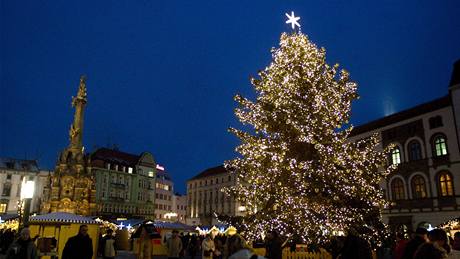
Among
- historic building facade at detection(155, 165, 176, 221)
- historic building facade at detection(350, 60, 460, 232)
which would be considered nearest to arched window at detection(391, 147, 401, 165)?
historic building facade at detection(350, 60, 460, 232)

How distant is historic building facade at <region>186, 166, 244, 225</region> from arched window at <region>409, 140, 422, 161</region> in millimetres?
47199

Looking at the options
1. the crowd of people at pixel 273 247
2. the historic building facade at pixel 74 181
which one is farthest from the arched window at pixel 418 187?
the historic building facade at pixel 74 181

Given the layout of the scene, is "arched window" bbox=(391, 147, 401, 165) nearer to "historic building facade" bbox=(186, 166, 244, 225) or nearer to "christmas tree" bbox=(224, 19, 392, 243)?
"christmas tree" bbox=(224, 19, 392, 243)

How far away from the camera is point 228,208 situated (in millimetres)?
82688

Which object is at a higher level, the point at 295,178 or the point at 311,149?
the point at 311,149

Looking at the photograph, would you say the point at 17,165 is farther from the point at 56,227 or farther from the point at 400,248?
the point at 400,248

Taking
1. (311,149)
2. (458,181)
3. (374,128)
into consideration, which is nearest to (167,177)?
(374,128)

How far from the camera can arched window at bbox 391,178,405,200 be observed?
37.6m

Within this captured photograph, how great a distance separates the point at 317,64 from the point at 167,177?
288 ft

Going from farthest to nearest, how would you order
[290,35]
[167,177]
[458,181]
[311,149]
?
[167,177] < [458,181] < [290,35] < [311,149]

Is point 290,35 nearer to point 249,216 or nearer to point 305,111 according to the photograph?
point 305,111

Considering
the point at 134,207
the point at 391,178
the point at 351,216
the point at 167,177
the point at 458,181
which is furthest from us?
the point at 167,177

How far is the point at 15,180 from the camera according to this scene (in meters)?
72.0

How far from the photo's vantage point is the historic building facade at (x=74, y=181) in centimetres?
3903
